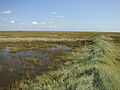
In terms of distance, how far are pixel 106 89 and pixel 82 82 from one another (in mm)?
1002

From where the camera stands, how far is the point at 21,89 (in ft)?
20.2

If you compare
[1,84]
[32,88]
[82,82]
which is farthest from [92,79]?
[1,84]

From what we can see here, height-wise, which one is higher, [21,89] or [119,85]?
[119,85]

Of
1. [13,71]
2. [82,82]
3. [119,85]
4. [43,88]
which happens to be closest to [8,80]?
[13,71]

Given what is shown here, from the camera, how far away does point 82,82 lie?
5.01 m

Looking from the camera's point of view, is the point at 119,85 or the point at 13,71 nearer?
the point at 119,85

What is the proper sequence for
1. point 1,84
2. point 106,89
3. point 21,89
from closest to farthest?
point 106,89 → point 21,89 → point 1,84

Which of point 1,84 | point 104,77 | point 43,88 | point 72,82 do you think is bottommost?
point 1,84

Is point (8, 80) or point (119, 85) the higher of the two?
point (119, 85)

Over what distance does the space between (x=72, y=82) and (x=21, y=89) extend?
111 inches

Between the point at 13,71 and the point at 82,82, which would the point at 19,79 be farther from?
the point at 82,82

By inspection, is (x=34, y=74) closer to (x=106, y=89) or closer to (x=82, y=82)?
(x=82, y=82)

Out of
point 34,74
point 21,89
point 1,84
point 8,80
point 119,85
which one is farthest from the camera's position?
point 34,74

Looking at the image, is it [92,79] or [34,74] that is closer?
[92,79]
